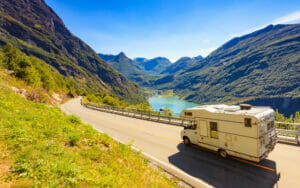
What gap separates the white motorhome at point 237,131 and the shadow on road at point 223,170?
0.63 meters

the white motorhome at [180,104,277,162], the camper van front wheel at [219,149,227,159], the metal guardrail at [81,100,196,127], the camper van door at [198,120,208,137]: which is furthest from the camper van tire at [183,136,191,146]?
the camper van front wheel at [219,149,227,159]

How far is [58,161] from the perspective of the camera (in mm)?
4996

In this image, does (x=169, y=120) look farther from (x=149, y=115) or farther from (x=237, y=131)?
(x=237, y=131)

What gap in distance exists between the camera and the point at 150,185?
5.36 meters

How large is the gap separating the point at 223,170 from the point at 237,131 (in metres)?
2.19

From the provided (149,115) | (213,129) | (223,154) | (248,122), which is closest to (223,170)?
(223,154)

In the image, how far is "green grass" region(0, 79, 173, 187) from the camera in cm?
421

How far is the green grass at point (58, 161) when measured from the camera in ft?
13.8

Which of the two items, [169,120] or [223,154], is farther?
[169,120]

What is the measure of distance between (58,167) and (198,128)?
25.2 feet

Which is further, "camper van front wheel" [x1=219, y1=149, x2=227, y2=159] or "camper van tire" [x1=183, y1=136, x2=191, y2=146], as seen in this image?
"camper van tire" [x1=183, y1=136, x2=191, y2=146]

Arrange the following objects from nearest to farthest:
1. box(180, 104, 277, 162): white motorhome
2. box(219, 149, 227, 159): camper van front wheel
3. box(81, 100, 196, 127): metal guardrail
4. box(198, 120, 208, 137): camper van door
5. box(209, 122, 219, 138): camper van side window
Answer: box(180, 104, 277, 162): white motorhome → box(219, 149, 227, 159): camper van front wheel → box(209, 122, 219, 138): camper van side window → box(198, 120, 208, 137): camper van door → box(81, 100, 196, 127): metal guardrail

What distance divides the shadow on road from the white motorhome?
0.63 metres

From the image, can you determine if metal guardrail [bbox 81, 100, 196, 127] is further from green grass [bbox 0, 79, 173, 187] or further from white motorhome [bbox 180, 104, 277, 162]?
green grass [bbox 0, 79, 173, 187]
